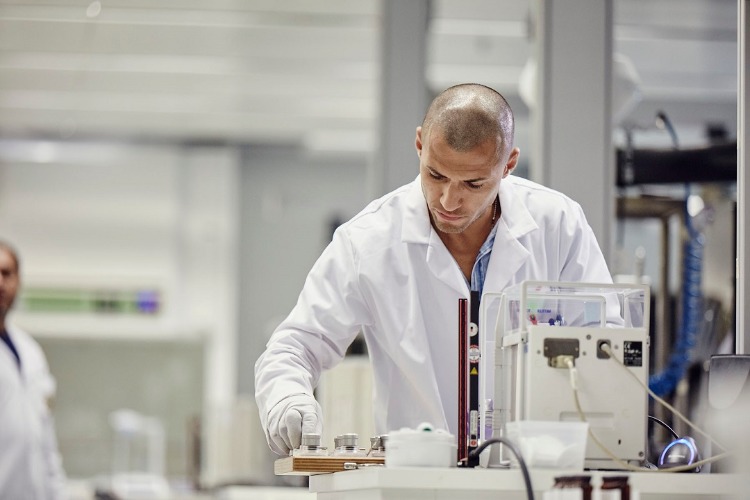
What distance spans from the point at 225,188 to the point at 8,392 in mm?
5308

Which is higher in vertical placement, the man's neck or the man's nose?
the man's nose

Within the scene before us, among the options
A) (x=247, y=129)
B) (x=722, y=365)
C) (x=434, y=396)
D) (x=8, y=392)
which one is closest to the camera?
(x=722, y=365)

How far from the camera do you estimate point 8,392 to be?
204 inches

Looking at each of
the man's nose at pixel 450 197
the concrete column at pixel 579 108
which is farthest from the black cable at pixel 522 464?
the concrete column at pixel 579 108

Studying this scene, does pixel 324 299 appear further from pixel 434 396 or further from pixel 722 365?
pixel 722 365

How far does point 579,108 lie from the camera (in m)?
3.31

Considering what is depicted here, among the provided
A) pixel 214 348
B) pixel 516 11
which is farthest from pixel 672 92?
pixel 214 348

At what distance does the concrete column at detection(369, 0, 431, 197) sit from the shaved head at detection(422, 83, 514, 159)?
6.97 ft

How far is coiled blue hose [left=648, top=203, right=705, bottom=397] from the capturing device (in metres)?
4.47

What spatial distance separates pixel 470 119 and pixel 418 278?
428 millimetres

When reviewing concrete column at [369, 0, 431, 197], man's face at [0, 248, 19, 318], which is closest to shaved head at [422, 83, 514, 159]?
concrete column at [369, 0, 431, 197]

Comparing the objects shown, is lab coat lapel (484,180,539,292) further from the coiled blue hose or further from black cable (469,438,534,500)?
the coiled blue hose

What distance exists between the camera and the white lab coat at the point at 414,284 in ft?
7.55

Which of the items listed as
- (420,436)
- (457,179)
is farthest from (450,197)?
(420,436)
